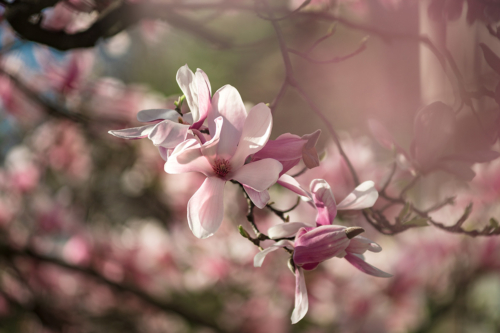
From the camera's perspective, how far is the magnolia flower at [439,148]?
231mm

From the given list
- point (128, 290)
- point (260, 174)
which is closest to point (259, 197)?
point (260, 174)

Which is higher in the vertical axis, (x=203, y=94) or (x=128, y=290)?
(x=203, y=94)

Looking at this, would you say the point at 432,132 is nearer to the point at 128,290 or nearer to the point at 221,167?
the point at 221,167

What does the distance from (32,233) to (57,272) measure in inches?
4.9

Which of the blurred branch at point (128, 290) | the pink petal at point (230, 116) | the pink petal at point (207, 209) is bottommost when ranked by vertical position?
the blurred branch at point (128, 290)

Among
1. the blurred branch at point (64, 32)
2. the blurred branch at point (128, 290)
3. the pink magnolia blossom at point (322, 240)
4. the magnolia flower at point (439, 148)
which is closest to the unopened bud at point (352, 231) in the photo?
the pink magnolia blossom at point (322, 240)

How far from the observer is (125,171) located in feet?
2.72

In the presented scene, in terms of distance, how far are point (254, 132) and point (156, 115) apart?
0.06 meters

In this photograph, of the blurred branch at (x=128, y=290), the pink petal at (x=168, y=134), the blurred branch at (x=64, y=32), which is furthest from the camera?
the blurred branch at (x=128, y=290)

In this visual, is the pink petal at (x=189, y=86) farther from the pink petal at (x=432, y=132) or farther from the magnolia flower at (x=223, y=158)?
the pink petal at (x=432, y=132)

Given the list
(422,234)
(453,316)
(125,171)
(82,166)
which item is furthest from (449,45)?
(82,166)

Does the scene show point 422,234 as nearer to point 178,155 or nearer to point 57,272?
point 178,155

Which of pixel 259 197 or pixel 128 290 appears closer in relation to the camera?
pixel 259 197

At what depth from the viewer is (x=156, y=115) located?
18cm
